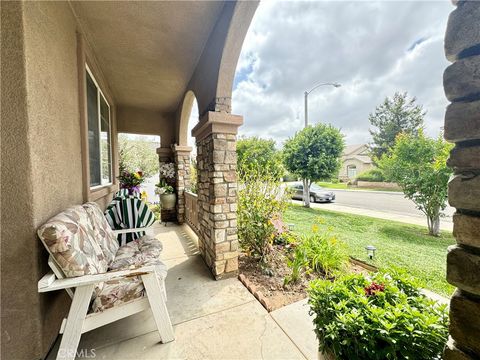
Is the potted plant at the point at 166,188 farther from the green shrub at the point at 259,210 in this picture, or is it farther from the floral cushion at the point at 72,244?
the floral cushion at the point at 72,244

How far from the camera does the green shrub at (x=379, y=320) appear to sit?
2.83ft

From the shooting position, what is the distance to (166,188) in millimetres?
4891

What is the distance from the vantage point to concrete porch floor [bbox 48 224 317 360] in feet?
4.55

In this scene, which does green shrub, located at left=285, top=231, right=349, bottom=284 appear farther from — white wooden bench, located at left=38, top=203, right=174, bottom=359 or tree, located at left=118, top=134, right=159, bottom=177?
tree, located at left=118, top=134, right=159, bottom=177

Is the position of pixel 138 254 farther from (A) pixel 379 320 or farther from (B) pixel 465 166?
(B) pixel 465 166

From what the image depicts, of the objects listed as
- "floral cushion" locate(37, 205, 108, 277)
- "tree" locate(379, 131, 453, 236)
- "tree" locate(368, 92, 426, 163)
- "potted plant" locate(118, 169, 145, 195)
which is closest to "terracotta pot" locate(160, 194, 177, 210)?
"potted plant" locate(118, 169, 145, 195)

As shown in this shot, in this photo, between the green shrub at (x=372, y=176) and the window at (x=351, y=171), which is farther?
the window at (x=351, y=171)

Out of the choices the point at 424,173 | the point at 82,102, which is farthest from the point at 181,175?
the point at 424,173

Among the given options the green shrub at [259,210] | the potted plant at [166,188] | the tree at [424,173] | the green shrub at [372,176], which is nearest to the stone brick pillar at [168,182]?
the potted plant at [166,188]

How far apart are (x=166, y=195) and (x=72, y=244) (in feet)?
12.1

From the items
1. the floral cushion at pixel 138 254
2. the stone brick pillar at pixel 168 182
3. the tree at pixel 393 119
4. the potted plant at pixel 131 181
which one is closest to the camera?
the floral cushion at pixel 138 254

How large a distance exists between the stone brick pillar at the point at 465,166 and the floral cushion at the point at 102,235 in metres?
2.23

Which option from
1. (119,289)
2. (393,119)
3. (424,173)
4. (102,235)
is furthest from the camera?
(393,119)

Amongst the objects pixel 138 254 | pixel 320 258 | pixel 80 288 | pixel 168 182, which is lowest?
pixel 320 258
